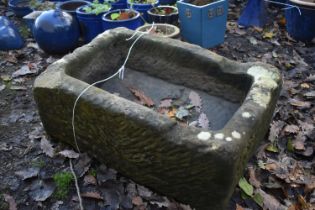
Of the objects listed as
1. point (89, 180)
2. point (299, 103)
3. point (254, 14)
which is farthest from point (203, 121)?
point (254, 14)

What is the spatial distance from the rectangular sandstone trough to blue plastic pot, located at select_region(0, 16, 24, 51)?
192cm

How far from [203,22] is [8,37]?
2.50 m

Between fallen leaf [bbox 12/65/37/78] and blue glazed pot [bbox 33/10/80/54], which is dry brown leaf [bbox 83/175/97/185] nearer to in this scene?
fallen leaf [bbox 12/65/37/78]

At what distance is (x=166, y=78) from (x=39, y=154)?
50.2 inches

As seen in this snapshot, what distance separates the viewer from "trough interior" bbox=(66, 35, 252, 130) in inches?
103

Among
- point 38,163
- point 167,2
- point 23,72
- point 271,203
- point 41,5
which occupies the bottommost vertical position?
point 271,203

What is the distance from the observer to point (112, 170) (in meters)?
2.43

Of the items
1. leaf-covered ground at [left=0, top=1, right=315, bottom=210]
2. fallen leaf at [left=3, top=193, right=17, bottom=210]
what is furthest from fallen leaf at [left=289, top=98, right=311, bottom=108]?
fallen leaf at [left=3, top=193, right=17, bottom=210]

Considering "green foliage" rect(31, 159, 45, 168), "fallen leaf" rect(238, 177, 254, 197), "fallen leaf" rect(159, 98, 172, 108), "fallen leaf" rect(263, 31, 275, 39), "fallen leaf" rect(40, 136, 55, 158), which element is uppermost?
"fallen leaf" rect(159, 98, 172, 108)

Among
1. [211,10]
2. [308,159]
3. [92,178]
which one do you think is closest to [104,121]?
[92,178]

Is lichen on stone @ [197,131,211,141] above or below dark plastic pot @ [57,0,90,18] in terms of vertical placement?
below

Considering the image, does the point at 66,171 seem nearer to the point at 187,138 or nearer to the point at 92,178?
the point at 92,178

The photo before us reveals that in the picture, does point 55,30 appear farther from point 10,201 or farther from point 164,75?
point 10,201

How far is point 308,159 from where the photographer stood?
8.50 feet
